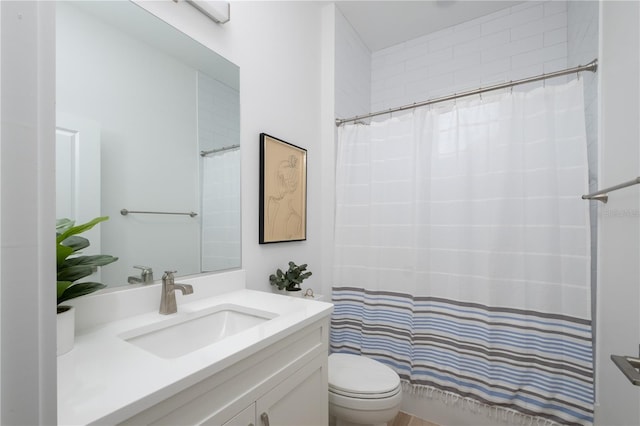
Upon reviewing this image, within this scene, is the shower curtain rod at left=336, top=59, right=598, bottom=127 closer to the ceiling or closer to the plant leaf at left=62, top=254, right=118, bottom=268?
the ceiling

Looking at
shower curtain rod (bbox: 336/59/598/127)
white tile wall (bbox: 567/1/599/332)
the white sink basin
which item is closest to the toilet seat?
the white sink basin

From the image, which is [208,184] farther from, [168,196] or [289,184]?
[289,184]

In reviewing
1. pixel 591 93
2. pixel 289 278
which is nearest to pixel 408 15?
pixel 591 93

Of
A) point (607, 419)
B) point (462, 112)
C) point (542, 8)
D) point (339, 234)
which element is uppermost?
point (542, 8)

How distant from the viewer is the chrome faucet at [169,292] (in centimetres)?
103

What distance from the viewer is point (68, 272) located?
0.75m

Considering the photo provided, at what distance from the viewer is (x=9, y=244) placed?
232 mm

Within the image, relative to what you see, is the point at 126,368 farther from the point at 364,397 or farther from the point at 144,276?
the point at 364,397

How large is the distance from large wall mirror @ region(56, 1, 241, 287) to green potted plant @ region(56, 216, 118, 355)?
129mm

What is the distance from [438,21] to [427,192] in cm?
153

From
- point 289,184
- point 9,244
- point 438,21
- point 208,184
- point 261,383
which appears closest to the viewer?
point 9,244

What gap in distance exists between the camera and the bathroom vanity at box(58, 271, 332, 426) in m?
0.56

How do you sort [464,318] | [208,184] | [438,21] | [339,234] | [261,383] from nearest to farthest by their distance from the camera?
[261,383] → [208,184] → [464,318] → [339,234] → [438,21]

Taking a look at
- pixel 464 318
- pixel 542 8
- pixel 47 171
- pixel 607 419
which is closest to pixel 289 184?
pixel 464 318
